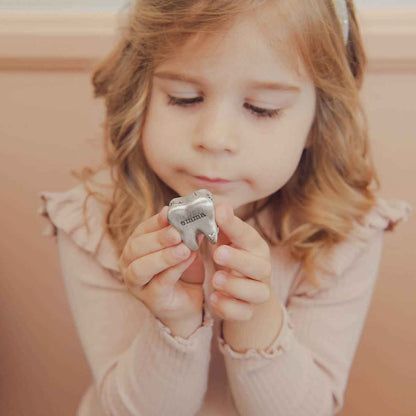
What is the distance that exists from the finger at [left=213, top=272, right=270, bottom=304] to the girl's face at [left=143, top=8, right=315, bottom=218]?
12cm

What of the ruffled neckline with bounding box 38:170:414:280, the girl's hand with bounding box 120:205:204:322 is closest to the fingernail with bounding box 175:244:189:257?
the girl's hand with bounding box 120:205:204:322

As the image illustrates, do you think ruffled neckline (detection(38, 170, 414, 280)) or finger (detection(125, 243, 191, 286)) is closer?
finger (detection(125, 243, 191, 286))

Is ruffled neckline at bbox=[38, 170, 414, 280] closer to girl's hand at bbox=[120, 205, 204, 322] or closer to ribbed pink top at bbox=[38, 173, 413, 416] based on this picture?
ribbed pink top at bbox=[38, 173, 413, 416]

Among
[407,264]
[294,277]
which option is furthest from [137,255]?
[407,264]

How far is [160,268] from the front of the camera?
0.52 meters

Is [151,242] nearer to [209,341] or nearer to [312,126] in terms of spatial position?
[209,341]

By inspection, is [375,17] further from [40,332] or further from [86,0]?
[40,332]

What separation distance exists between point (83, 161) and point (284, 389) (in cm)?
58

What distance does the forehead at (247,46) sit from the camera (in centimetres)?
54

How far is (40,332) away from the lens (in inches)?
43.8

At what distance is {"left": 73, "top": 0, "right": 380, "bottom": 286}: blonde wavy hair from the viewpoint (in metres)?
0.57

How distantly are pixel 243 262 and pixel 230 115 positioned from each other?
16 centimetres

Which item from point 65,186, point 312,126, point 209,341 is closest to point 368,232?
point 312,126

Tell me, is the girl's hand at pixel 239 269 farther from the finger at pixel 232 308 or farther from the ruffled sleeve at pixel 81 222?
the ruffled sleeve at pixel 81 222
